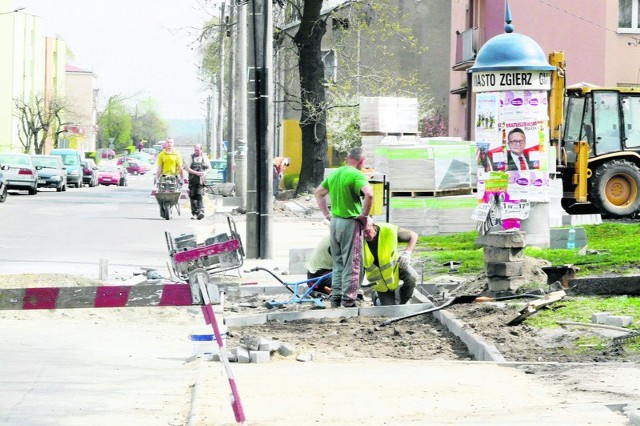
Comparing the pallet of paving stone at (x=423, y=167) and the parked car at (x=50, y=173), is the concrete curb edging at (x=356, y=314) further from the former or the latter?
the parked car at (x=50, y=173)

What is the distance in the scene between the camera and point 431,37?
206 ft

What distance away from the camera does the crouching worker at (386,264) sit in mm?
13734

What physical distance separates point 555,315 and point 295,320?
2.61m


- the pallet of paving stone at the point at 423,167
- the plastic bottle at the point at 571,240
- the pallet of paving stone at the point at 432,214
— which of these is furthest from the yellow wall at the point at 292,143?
the plastic bottle at the point at 571,240

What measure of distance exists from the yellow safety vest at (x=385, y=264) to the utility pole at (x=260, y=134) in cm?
670

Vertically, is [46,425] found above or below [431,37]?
below

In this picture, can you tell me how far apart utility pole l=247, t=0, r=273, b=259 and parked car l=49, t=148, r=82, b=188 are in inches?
1834

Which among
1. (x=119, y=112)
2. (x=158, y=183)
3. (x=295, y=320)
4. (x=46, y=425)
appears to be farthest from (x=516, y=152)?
(x=119, y=112)

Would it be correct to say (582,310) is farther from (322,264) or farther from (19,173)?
(19,173)

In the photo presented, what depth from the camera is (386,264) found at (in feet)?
45.1

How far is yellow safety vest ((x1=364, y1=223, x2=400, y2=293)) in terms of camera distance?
45.0 feet

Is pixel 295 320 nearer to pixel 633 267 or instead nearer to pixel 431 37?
pixel 633 267

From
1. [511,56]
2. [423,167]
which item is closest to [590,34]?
[423,167]

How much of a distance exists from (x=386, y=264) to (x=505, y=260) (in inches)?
49.1
